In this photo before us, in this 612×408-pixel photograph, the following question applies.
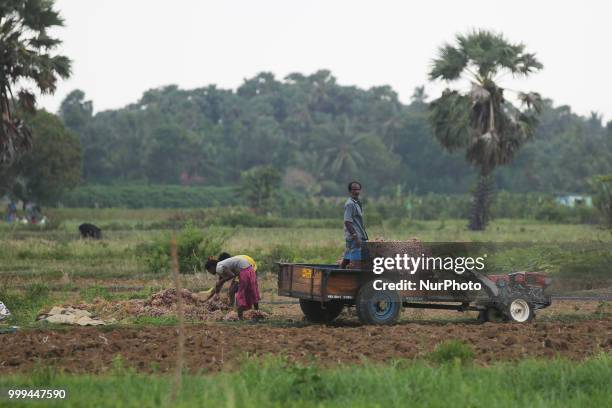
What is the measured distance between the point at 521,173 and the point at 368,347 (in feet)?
288

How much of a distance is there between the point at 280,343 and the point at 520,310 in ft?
16.1

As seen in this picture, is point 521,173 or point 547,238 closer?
point 547,238

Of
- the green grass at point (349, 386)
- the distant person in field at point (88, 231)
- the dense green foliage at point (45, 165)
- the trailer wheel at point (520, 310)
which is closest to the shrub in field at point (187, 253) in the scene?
the trailer wheel at point (520, 310)

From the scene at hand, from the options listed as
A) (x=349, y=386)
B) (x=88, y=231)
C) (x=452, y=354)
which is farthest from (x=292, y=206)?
(x=349, y=386)

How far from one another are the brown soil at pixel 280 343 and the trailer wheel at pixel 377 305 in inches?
24.1

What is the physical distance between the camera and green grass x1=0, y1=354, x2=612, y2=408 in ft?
31.9

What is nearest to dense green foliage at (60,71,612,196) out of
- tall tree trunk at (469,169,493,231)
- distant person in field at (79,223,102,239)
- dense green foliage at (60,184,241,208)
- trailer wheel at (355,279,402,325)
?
dense green foliage at (60,184,241,208)

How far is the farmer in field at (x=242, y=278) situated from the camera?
56.7ft

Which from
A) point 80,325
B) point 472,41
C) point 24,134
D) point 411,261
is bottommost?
point 80,325

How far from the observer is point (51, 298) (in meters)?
20.8

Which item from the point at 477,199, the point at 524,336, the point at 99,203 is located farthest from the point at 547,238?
the point at 99,203

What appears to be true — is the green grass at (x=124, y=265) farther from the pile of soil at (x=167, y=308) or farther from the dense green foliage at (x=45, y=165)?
the dense green foliage at (x=45, y=165)

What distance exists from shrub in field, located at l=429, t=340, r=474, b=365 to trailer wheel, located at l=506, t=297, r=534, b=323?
4.54 meters

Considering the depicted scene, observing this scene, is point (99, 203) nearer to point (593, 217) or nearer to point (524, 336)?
point (593, 217)
